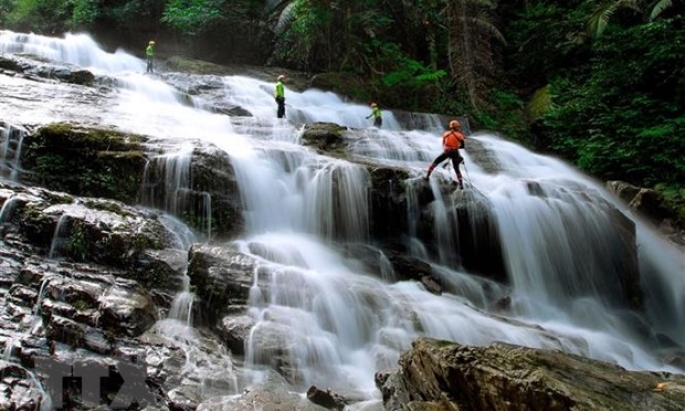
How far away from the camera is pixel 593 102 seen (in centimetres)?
1357

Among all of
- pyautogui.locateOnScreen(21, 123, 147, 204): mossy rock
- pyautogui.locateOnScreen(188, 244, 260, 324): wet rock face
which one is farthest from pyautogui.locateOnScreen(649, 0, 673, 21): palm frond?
pyautogui.locateOnScreen(21, 123, 147, 204): mossy rock

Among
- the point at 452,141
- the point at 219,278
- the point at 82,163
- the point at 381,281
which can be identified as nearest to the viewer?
the point at 219,278

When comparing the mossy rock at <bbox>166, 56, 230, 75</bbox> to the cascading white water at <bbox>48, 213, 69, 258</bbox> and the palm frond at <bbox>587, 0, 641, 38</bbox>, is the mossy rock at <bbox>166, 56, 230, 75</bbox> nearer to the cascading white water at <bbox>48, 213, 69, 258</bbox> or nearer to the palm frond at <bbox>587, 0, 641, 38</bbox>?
the cascading white water at <bbox>48, 213, 69, 258</bbox>

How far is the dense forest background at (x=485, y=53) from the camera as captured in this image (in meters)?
12.4

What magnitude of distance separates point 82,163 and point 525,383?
7868mm

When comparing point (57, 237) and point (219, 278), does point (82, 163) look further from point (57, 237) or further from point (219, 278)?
point (219, 278)

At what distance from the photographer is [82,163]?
8305 mm

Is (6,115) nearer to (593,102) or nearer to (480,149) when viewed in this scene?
(480,149)

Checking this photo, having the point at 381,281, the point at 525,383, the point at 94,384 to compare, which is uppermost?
the point at 525,383

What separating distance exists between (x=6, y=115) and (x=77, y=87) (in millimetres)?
3524

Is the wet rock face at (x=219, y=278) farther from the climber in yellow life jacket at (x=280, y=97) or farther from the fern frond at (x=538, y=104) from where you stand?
the fern frond at (x=538, y=104)

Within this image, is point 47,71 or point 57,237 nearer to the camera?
point 57,237

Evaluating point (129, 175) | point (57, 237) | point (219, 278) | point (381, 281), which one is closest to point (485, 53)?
point (381, 281)

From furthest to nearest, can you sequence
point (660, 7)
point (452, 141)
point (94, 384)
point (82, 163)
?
point (660, 7), point (452, 141), point (82, 163), point (94, 384)
